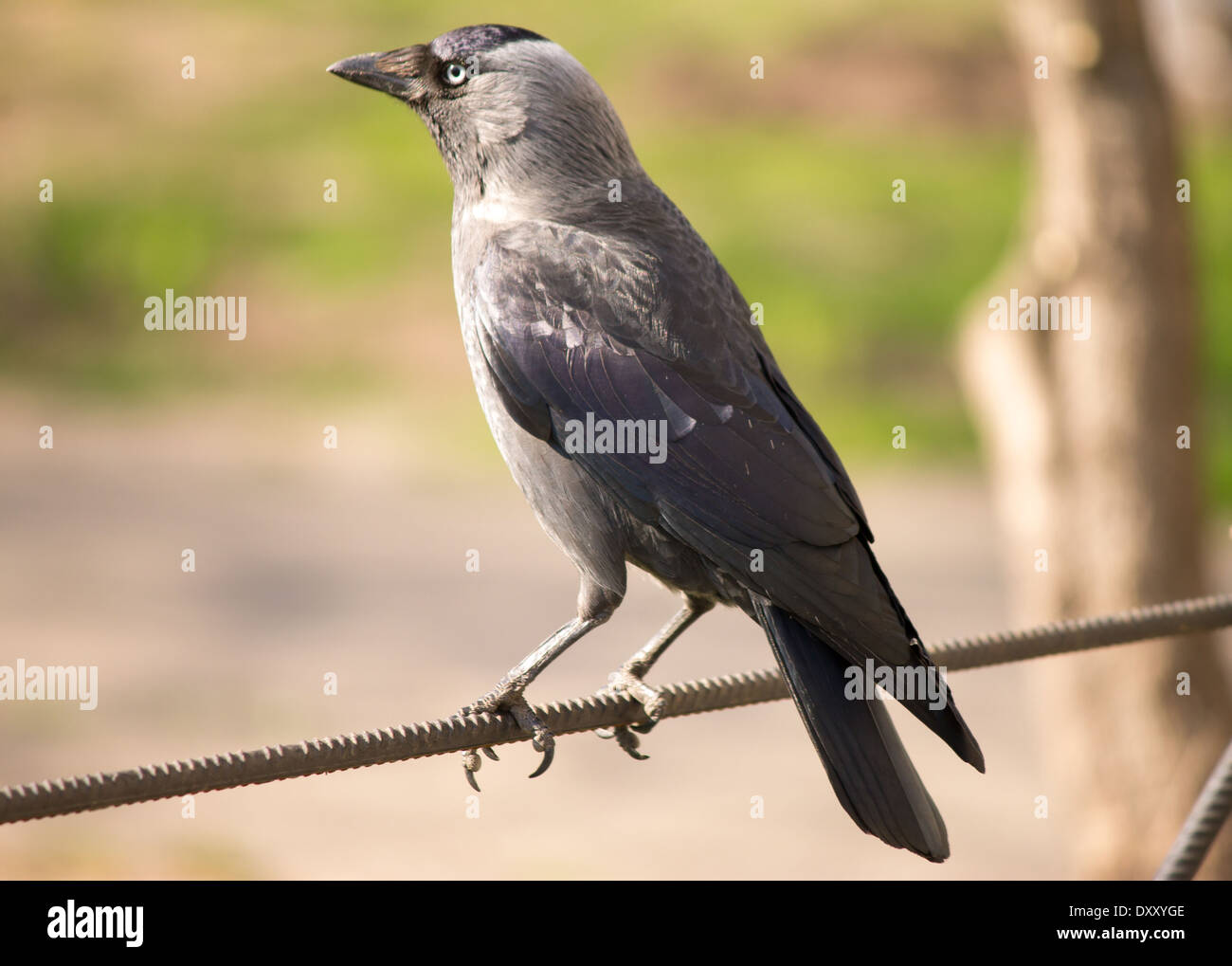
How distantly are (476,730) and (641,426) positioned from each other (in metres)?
0.76


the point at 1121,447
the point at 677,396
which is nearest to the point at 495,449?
the point at 1121,447

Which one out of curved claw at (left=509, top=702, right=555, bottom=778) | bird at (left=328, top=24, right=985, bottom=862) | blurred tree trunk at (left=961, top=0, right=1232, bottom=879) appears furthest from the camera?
blurred tree trunk at (left=961, top=0, right=1232, bottom=879)

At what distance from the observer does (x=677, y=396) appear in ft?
9.93

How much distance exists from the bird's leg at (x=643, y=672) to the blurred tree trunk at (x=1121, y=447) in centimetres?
271

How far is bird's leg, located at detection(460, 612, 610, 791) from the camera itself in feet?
9.33

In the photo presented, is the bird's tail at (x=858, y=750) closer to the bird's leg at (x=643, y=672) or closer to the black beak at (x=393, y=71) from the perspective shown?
the bird's leg at (x=643, y=672)

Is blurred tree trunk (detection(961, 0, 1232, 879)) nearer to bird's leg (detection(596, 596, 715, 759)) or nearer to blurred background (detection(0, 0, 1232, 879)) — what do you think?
blurred background (detection(0, 0, 1232, 879))

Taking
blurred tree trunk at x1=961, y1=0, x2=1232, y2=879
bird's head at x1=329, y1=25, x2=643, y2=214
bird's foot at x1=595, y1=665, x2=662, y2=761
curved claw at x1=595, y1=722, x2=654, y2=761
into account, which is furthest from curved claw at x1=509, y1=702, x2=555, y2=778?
blurred tree trunk at x1=961, y1=0, x2=1232, y2=879

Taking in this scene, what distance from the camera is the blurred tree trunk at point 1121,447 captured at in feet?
17.9

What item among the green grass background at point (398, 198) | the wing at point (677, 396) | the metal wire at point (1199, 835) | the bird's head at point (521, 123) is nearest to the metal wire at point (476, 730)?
the wing at point (677, 396)

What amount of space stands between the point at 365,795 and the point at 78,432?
9180 mm

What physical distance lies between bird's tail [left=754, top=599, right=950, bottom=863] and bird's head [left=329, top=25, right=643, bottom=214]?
1.21 metres

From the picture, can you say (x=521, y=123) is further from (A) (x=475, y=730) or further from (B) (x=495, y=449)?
(B) (x=495, y=449)

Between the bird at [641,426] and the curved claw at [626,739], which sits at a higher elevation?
the bird at [641,426]
